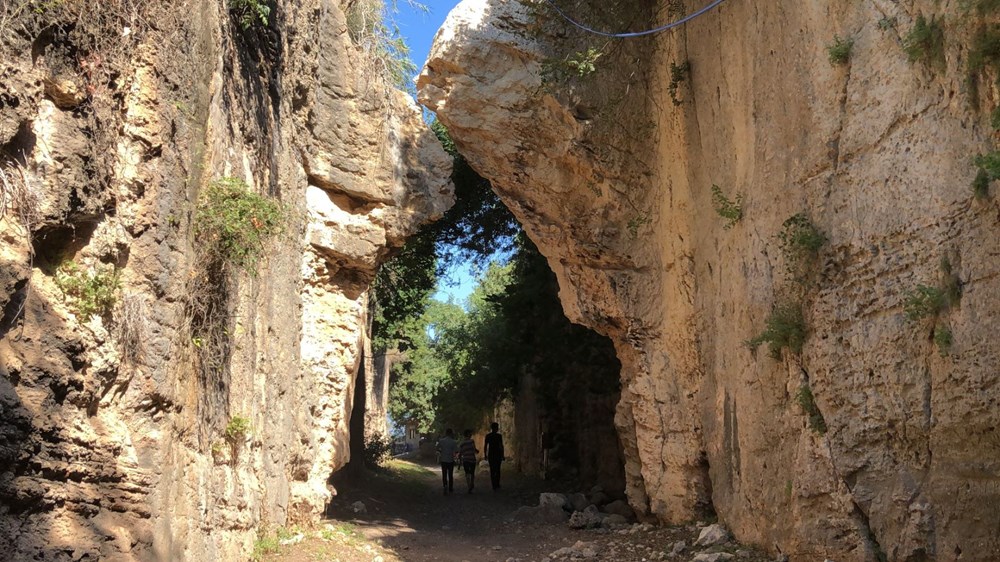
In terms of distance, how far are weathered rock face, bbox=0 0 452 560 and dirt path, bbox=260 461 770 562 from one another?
0.94 metres

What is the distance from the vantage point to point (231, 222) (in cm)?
699

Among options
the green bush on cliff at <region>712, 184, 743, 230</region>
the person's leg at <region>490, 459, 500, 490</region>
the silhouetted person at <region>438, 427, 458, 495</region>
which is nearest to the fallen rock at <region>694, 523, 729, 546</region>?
the green bush on cliff at <region>712, 184, 743, 230</region>

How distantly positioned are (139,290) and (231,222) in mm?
1169

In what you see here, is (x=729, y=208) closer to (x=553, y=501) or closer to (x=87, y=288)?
(x=87, y=288)

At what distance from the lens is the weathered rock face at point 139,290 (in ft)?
15.9

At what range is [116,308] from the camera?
18.7 ft

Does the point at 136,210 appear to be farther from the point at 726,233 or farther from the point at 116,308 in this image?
the point at 726,233

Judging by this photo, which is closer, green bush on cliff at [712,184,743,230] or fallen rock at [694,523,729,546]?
green bush on cliff at [712,184,743,230]

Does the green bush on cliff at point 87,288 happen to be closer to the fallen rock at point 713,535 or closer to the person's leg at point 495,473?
the fallen rock at point 713,535

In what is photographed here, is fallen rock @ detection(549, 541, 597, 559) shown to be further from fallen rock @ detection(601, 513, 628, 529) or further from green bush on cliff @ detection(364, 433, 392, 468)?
green bush on cliff @ detection(364, 433, 392, 468)

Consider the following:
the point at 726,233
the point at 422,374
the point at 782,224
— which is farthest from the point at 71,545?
the point at 422,374

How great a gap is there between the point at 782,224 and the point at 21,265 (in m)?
6.26

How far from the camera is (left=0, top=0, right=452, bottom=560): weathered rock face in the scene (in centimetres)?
485

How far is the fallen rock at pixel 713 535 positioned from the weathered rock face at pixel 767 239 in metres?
0.18
